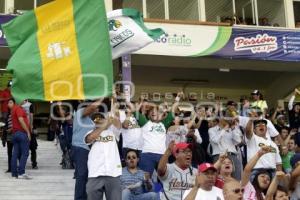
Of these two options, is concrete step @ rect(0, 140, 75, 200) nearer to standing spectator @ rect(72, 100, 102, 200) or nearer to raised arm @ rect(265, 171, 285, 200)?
standing spectator @ rect(72, 100, 102, 200)

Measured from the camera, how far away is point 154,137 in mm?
7738

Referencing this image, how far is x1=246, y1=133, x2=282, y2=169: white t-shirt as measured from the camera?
23.8ft

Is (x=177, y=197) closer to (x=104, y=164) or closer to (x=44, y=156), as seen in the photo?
(x=104, y=164)

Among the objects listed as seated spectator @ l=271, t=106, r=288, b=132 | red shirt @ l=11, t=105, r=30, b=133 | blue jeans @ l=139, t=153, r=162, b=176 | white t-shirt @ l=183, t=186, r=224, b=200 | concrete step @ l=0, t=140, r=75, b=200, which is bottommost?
concrete step @ l=0, t=140, r=75, b=200

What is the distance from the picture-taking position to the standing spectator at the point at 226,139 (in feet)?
26.1

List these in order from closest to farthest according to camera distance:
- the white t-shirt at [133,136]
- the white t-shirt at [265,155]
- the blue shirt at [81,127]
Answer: the blue shirt at [81,127]
the white t-shirt at [265,155]
the white t-shirt at [133,136]

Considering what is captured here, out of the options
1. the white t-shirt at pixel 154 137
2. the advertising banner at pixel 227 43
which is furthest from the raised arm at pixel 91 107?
the advertising banner at pixel 227 43

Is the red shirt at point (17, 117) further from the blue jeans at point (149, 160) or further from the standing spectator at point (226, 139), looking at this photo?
the standing spectator at point (226, 139)

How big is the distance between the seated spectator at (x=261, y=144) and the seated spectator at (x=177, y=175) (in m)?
2.12

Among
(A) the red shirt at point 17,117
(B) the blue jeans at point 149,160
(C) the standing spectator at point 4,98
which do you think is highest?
(C) the standing spectator at point 4,98

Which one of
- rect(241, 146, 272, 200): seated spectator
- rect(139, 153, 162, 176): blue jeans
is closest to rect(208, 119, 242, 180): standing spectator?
rect(139, 153, 162, 176): blue jeans

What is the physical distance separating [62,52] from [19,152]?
3073 mm

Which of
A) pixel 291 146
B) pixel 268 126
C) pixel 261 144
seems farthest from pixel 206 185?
pixel 291 146

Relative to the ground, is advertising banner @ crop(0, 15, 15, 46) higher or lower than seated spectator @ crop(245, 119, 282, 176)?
higher
